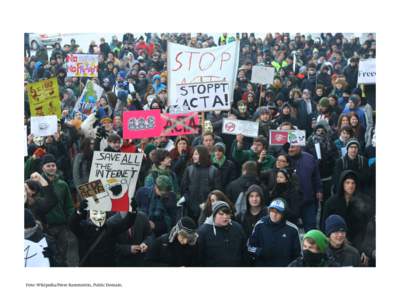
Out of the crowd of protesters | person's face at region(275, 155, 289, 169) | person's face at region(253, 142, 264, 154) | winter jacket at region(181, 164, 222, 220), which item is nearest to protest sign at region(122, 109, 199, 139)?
the crowd of protesters

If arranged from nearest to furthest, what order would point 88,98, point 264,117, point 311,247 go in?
point 311,247 < point 264,117 < point 88,98

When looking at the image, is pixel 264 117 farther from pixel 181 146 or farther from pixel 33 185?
pixel 33 185

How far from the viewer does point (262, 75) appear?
1278 centimetres

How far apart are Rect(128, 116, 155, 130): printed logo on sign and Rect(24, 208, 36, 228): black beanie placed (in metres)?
1.81

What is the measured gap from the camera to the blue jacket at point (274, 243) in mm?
11242

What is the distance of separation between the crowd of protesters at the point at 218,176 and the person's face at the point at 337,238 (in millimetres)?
13

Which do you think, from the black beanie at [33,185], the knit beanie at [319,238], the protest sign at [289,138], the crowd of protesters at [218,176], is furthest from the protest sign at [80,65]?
the knit beanie at [319,238]

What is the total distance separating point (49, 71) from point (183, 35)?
199 centimetres

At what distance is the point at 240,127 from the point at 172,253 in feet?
7.30

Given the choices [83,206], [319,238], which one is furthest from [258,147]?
[83,206]

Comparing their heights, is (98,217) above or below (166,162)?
below

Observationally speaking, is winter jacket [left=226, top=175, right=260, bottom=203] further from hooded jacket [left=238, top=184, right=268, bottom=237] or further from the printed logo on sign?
the printed logo on sign

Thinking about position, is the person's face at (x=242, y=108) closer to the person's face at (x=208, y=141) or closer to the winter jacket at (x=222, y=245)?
the person's face at (x=208, y=141)

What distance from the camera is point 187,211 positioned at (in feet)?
38.8
